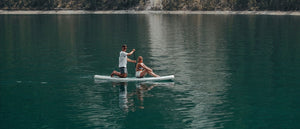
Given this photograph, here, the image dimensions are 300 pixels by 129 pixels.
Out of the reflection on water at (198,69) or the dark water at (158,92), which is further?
the reflection on water at (198,69)

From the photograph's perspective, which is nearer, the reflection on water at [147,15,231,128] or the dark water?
the dark water

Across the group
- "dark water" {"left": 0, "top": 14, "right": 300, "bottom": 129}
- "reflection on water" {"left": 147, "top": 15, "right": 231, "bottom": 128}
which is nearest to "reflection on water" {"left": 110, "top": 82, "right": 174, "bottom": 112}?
"dark water" {"left": 0, "top": 14, "right": 300, "bottom": 129}

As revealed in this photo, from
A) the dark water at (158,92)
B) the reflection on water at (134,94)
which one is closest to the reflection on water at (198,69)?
the dark water at (158,92)

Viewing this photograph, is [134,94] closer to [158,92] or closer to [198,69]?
[158,92]

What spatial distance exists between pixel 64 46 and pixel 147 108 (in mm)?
35433

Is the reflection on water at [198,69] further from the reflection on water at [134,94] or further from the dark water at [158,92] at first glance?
the reflection on water at [134,94]

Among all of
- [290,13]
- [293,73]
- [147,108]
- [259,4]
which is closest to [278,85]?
[293,73]

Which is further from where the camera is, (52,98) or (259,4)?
(259,4)

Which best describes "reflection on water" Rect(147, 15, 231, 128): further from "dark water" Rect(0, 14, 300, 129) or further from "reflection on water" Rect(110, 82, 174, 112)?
"reflection on water" Rect(110, 82, 174, 112)

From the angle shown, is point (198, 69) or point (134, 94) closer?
point (134, 94)

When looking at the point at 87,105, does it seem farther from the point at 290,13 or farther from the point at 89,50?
the point at 290,13

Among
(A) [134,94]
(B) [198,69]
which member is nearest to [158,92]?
(A) [134,94]

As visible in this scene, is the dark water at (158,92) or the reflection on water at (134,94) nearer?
the dark water at (158,92)

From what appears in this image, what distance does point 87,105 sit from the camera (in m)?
26.1
